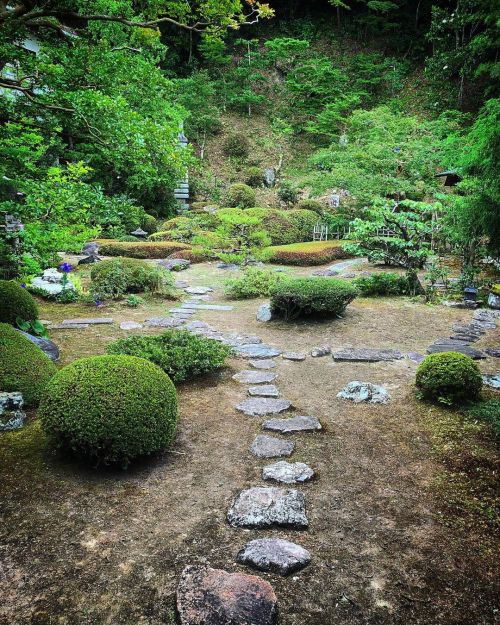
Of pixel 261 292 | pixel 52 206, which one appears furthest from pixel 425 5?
pixel 52 206

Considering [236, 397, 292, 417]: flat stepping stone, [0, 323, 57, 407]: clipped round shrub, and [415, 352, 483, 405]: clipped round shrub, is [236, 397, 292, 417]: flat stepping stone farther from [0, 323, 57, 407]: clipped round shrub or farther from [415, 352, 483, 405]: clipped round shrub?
[0, 323, 57, 407]: clipped round shrub

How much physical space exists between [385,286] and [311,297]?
291 centimetres

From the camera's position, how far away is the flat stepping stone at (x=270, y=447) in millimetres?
3182

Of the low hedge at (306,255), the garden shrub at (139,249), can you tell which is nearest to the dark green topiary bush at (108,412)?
the low hedge at (306,255)

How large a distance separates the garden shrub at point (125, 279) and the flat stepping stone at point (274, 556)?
719cm

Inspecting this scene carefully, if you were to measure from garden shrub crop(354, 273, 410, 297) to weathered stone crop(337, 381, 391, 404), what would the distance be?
501cm

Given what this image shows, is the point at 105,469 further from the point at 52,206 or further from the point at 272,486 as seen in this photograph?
the point at 52,206

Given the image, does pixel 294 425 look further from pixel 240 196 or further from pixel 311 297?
pixel 240 196

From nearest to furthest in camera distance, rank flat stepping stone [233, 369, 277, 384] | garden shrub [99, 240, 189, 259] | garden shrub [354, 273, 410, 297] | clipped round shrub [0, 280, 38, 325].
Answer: flat stepping stone [233, 369, 277, 384]
clipped round shrub [0, 280, 38, 325]
garden shrub [354, 273, 410, 297]
garden shrub [99, 240, 189, 259]

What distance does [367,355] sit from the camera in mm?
5492

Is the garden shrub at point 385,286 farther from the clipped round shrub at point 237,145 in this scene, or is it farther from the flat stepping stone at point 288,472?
the clipped round shrub at point 237,145

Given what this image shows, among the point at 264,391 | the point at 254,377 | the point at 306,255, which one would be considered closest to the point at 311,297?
the point at 254,377

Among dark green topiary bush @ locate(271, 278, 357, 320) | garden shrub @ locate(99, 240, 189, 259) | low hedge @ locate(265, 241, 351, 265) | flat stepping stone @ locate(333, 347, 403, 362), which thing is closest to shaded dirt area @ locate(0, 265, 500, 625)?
flat stepping stone @ locate(333, 347, 403, 362)

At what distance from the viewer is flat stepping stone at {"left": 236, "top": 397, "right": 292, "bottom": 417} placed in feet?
12.9
